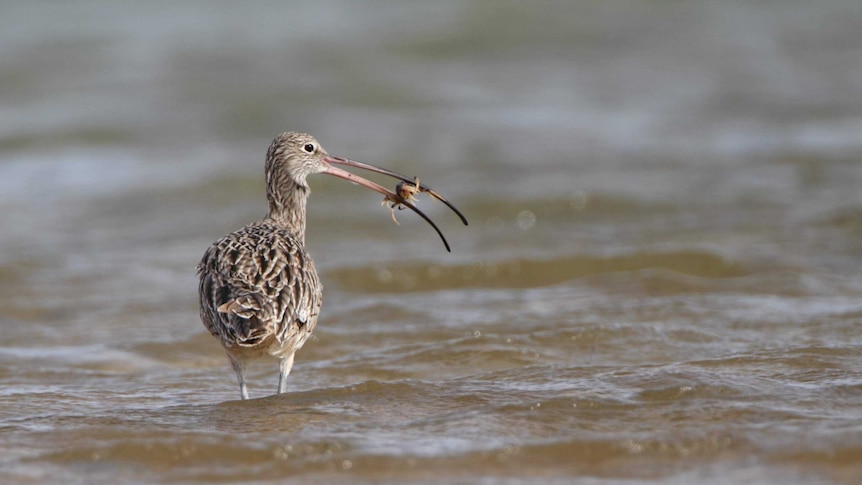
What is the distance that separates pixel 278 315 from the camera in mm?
7648

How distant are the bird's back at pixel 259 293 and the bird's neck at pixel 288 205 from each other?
905mm

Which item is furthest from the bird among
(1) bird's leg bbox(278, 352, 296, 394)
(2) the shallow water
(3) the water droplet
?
(3) the water droplet

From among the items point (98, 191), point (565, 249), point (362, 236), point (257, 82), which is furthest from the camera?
point (257, 82)

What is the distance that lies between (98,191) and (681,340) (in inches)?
393

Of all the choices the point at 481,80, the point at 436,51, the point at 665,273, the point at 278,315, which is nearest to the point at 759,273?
the point at 665,273

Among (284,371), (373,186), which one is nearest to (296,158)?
(373,186)

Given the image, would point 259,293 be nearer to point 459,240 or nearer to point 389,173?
point 389,173

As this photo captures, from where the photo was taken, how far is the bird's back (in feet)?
24.6

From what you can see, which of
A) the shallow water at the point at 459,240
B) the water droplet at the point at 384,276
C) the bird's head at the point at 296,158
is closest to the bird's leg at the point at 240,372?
the shallow water at the point at 459,240

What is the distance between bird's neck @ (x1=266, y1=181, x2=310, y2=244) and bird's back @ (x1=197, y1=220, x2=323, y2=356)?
2.97 feet

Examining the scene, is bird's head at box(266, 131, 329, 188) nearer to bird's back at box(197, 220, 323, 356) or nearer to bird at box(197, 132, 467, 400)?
bird at box(197, 132, 467, 400)

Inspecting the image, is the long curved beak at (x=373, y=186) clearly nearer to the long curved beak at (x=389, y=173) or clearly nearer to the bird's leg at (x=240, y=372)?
the long curved beak at (x=389, y=173)

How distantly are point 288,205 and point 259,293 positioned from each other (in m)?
1.96

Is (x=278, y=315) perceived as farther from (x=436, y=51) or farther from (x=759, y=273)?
(x=436, y=51)
